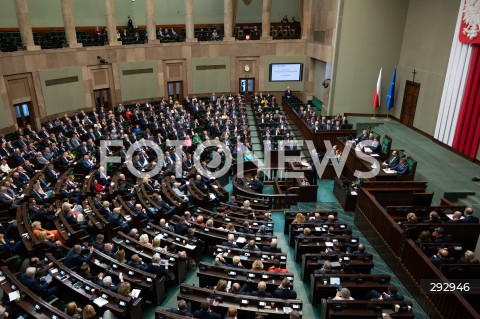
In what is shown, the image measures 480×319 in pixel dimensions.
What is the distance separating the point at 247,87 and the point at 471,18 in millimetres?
14948

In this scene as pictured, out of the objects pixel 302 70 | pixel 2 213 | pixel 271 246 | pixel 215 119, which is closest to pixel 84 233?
pixel 2 213

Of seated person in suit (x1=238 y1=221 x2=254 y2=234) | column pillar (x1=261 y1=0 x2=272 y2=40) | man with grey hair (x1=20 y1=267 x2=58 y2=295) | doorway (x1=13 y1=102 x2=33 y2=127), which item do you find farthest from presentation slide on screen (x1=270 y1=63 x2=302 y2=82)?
man with grey hair (x1=20 y1=267 x2=58 y2=295)

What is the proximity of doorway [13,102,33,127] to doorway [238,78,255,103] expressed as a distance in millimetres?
13127

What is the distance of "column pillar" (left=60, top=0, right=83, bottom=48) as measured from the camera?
18.3 metres

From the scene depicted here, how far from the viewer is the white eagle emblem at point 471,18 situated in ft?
38.2

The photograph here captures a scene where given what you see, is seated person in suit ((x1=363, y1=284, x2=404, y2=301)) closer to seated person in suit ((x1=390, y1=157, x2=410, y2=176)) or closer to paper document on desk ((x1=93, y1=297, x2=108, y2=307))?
paper document on desk ((x1=93, y1=297, x2=108, y2=307))

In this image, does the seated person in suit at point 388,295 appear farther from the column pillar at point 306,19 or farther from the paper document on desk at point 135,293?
the column pillar at point 306,19

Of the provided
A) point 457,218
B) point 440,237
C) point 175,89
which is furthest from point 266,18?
point 440,237

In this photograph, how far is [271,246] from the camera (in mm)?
7738

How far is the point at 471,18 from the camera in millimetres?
11969

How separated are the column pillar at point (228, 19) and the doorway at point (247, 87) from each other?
9.68ft

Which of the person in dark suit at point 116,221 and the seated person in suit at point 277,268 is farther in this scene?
the person in dark suit at point 116,221

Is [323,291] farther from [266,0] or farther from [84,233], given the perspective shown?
[266,0]

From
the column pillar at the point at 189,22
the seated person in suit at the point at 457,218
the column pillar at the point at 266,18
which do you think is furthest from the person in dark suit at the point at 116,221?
the column pillar at the point at 266,18
